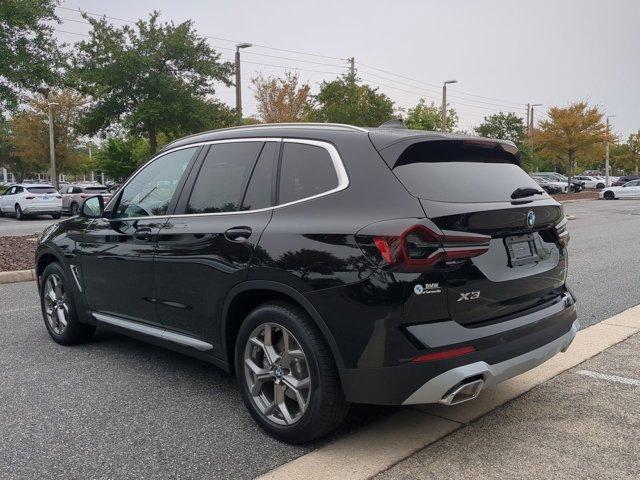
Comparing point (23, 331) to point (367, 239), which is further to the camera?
point (23, 331)

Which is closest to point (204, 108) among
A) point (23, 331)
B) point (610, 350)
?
point (23, 331)

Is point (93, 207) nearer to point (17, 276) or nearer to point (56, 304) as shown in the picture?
point (56, 304)

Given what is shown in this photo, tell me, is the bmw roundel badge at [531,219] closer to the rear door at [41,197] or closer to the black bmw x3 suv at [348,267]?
the black bmw x3 suv at [348,267]

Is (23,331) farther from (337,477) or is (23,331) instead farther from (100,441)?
(337,477)

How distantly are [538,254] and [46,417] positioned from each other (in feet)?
10.5

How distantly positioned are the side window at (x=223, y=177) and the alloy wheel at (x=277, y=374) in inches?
33.6

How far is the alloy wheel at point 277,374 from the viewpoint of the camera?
3246mm

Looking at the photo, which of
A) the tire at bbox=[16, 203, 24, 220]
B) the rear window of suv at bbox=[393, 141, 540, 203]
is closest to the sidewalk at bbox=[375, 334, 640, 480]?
the rear window of suv at bbox=[393, 141, 540, 203]

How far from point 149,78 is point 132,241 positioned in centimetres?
2601

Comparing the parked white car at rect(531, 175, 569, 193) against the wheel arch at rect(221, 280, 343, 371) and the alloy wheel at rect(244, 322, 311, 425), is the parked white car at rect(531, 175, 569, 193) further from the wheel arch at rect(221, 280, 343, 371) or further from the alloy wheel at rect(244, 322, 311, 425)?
the alloy wheel at rect(244, 322, 311, 425)

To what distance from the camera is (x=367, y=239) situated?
2.93m

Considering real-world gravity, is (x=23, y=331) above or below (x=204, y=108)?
below

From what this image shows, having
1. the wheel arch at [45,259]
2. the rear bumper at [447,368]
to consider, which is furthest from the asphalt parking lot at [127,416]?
the wheel arch at [45,259]

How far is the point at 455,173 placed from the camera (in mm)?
3324
